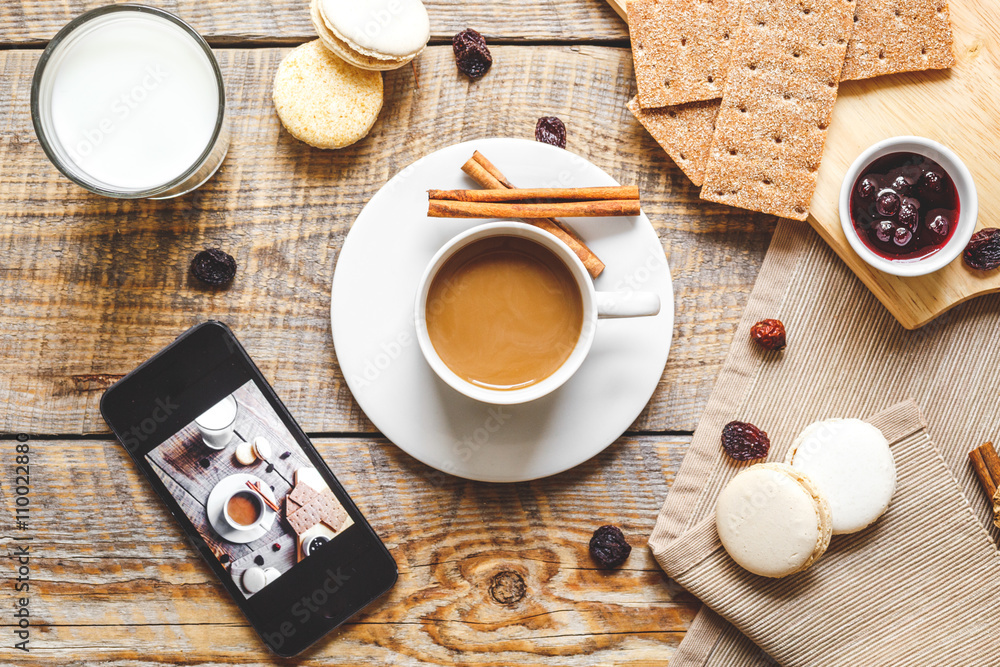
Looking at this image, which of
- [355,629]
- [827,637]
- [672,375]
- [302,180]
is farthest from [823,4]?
[355,629]

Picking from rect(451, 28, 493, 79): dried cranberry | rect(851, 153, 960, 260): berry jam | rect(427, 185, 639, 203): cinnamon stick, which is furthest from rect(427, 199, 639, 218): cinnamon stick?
rect(851, 153, 960, 260): berry jam

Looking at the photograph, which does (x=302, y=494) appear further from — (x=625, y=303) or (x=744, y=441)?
(x=744, y=441)

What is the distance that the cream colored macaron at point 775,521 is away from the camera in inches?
40.1

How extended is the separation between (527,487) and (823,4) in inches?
34.5

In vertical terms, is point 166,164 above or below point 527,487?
above

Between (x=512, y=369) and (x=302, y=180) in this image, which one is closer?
(x=512, y=369)

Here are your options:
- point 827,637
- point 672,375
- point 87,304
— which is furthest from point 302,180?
point 827,637

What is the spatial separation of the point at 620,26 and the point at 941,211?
561mm

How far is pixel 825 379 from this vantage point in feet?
3.63

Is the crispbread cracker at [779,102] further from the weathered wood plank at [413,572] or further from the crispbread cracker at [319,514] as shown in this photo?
the crispbread cracker at [319,514]

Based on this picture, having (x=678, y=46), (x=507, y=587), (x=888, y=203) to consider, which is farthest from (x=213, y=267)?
(x=888, y=203)

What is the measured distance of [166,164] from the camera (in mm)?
995

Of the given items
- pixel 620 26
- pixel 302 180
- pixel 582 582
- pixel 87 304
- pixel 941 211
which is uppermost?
pixel 620 26

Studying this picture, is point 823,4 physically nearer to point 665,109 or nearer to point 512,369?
point 665,109
